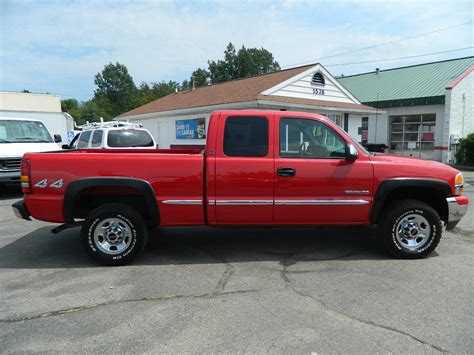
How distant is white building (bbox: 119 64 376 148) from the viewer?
15.4 metres

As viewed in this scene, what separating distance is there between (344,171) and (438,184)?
4.13ft

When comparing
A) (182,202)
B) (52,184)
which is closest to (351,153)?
(182,202)

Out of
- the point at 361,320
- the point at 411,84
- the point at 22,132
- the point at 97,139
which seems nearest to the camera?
the point at 361,320

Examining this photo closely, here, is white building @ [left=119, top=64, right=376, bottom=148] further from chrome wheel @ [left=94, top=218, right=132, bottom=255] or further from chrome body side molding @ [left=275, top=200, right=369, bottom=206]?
chrome wheel @ [left=94, top=218, right=132, bottom=255]

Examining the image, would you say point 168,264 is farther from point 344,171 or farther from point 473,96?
point 473,96

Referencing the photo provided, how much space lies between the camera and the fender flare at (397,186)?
4.82 m

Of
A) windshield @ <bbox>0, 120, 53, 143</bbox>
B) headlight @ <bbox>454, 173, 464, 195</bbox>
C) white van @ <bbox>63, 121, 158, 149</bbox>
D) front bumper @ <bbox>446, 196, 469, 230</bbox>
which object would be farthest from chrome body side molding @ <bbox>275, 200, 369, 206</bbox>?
windshield @ <bbox>0, 120, 53, 143</bbox>

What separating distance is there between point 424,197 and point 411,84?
67.8 feet

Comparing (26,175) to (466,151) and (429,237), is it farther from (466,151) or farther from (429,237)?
(466,151)

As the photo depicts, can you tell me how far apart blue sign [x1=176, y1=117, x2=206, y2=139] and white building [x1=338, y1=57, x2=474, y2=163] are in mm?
9647

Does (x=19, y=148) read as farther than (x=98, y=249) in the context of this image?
Yes

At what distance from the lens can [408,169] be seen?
192 inches

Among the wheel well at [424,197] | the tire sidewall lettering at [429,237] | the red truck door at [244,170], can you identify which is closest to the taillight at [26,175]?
the red truck door at [244,170]

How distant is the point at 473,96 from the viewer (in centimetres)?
2094
